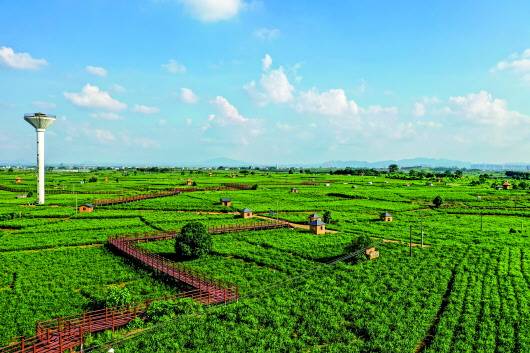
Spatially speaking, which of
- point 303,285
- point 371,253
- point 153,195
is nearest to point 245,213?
point 371,253

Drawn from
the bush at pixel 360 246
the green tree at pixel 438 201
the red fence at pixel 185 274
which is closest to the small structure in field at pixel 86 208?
the red fence at pixel 185 274

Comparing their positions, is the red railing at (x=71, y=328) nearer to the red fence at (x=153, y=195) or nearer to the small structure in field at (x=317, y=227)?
the small structure in field at (x=317, y=227)

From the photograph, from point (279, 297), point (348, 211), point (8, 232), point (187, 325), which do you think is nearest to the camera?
point (187, 325)

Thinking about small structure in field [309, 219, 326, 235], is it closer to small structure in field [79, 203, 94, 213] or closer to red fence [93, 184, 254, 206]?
small structure in field [79, 203, 94, 213]

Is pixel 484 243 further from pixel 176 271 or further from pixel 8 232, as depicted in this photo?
pixel 8 232

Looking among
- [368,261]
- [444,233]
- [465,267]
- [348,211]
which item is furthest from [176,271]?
[348,211]

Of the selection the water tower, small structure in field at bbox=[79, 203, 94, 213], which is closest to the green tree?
small structure in field at bbox=[79, 203, 94, 213]

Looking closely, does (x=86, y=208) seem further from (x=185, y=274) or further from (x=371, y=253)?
(x=371, y=253)
